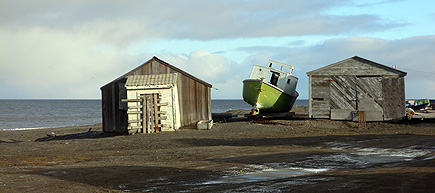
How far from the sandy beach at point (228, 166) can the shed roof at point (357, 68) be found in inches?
326

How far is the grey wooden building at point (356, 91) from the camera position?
2567 centimetres

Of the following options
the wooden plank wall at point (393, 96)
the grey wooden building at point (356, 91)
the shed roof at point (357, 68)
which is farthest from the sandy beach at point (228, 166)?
the shed roof at point (357, 68)

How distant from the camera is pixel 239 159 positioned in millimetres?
12555

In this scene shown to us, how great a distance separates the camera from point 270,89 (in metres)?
29.2

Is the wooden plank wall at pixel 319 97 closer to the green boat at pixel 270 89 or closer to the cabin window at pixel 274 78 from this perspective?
the green boat at pixel 270 89

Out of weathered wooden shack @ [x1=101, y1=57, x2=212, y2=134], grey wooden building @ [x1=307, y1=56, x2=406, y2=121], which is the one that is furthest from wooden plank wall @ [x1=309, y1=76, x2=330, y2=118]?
weathered wooden shack @ [x1=101, y1=57, x2=212, y2=134]

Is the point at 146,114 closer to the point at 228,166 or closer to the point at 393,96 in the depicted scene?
the point at 228,166

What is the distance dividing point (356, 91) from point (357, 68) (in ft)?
4.78

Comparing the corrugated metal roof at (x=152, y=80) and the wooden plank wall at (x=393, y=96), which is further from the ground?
the corrugated metal roof at (x=152, y=80)

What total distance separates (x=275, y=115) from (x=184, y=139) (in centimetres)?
1090

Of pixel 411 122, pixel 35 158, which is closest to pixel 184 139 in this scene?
pixel 35 158

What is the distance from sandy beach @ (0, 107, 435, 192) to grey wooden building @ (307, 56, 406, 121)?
7.47 m

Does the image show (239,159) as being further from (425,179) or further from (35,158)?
(35,158)

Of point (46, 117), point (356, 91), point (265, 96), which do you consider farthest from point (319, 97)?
point (46, 117)
